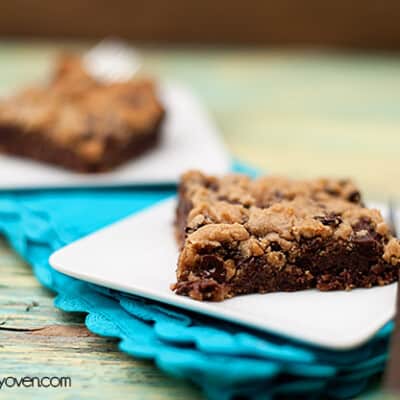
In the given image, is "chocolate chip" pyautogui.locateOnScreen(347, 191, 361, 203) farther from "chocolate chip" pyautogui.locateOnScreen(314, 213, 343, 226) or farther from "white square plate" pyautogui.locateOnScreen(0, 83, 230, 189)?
"white square plate" pyautogui.locateOnScreen(0, 83, 230, 189)

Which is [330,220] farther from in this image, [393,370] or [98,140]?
[98,140]

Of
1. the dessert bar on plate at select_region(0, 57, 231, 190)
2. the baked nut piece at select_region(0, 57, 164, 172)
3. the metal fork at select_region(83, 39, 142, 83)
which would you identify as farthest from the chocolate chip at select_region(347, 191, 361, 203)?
the metal fork at select_region(83, 39, 142, 83)

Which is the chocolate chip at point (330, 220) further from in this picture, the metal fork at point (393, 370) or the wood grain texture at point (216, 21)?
the wood grain texture at point (216, 21)

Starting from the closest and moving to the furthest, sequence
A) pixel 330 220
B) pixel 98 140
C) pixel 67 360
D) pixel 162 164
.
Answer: pixel 67 360, pixel 330 220, pixel 98 140, pixel 162 164

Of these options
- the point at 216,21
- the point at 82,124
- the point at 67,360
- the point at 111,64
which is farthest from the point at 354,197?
the point at 216,21

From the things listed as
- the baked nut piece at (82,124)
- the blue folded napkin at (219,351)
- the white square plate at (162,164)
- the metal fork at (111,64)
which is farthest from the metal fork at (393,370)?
the metal fork at (111,64)

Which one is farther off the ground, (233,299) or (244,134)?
(244,134)

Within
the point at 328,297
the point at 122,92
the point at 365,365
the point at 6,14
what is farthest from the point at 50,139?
the point at 6,14
